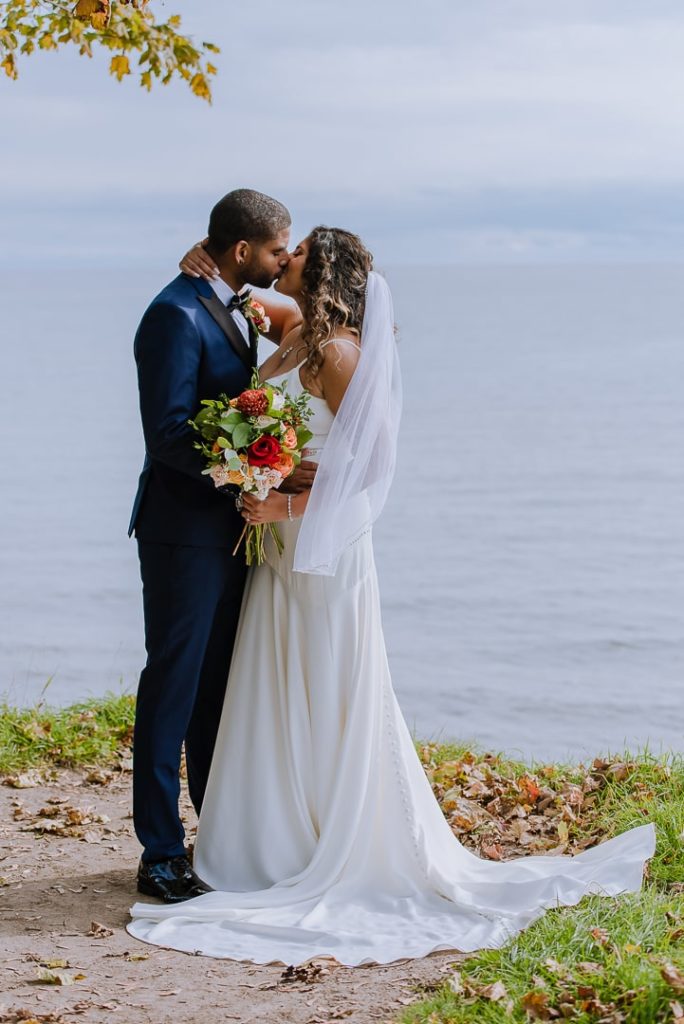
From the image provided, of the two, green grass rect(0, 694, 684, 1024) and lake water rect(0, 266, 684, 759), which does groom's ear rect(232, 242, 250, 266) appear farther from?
lake water rect(0, 266, 684, 759)

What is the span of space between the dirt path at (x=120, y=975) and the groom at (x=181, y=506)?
1.20 feet

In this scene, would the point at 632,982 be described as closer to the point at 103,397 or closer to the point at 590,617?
the point at 590,617

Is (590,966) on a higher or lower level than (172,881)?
higher

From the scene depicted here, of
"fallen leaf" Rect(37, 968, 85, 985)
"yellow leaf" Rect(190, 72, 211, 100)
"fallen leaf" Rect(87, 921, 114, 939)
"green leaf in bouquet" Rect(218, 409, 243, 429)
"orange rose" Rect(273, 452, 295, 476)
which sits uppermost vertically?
"yellow leaf" Rect(190, 72, 211, 100)

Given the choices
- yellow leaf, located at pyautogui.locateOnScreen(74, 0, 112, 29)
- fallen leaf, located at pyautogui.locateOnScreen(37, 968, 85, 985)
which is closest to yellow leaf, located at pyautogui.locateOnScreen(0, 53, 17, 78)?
yellow leaf, located at pyautogui.locateOnScreen(74, 0, 112, 29)

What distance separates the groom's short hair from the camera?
471cm

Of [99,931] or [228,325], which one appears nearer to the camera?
[99,931]

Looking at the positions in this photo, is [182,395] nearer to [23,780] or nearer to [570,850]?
[570,850]

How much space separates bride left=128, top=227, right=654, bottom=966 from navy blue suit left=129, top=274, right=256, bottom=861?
7.2 inches

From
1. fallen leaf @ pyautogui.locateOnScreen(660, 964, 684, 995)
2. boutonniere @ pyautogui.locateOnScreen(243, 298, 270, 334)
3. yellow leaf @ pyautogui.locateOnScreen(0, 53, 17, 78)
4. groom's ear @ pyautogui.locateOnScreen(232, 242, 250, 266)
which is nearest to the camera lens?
fallen leaf @ pyautogui.locateOnScreen(660, 964, 684, 995)

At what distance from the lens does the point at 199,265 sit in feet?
15.7

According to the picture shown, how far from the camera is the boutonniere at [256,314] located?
4.90 m

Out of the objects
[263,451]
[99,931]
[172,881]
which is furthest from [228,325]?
[99,931]

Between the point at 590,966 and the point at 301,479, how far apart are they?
2.01 meters
